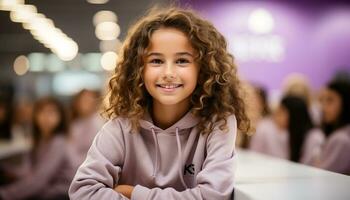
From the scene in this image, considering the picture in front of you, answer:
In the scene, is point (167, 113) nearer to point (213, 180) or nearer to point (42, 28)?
point (213, 180)

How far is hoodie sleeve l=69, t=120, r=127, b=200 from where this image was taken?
3.80ft

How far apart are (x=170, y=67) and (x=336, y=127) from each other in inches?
65.6

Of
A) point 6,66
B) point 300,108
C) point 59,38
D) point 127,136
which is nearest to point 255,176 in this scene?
point 127,136

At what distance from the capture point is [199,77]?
1292 millimetres

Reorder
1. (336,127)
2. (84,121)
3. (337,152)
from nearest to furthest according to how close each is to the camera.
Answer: (337,152) → (336,127) → (84,121)

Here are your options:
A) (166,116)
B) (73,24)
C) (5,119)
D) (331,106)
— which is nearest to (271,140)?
(331,106)

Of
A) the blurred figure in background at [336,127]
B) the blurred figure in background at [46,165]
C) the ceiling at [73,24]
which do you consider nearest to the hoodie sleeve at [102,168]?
the blurred figure in background at [336,127]

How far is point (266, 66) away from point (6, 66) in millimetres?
2848

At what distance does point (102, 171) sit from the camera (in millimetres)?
1187

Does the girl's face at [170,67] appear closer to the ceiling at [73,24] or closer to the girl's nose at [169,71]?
the girl's nose at [169,71]

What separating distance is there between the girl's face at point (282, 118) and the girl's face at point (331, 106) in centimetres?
52

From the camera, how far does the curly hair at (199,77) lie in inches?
49.1

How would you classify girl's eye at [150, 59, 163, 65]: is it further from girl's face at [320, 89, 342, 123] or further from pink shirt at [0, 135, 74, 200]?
pink shirt at [0, 135, 74, 200]

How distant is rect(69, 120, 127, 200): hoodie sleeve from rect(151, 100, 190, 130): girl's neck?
0.37 ft
